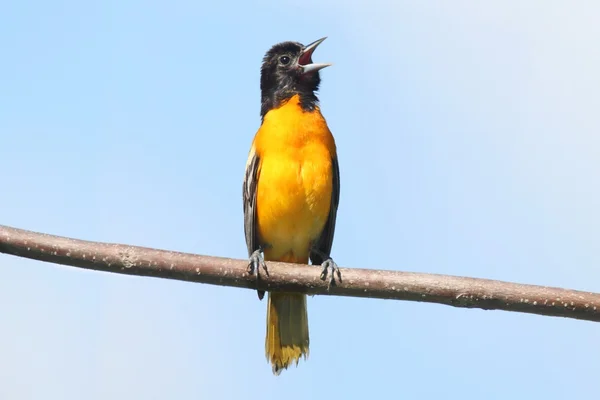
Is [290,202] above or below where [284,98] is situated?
below

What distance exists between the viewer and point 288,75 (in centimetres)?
909

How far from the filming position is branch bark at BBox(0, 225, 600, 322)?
17.1 ft

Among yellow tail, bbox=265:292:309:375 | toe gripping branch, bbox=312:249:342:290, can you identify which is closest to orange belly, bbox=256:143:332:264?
yellow tail, bbox=265:292:309:375

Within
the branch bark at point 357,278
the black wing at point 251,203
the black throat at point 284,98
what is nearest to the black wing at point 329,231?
the black wing at point 251,203

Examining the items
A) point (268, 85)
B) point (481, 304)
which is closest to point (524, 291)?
point (481, 304)

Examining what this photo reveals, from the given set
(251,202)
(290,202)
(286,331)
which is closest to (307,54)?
(251,202)

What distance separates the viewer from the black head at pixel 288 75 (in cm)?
888

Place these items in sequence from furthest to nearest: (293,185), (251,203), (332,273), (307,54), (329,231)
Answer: (307,54) < (329,231) < (251,203) < (293,185) < (332,273)

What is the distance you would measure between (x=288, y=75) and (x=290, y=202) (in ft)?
6.35

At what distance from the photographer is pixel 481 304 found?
5.29 meters

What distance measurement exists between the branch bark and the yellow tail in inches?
85.5

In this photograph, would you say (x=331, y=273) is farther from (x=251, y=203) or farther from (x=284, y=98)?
(x=284, y=98)

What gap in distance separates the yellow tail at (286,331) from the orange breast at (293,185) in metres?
0.52

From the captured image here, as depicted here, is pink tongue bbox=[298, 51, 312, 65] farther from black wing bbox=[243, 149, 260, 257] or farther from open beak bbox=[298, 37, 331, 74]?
black wing bbox=[243, 149, 260, 257]
